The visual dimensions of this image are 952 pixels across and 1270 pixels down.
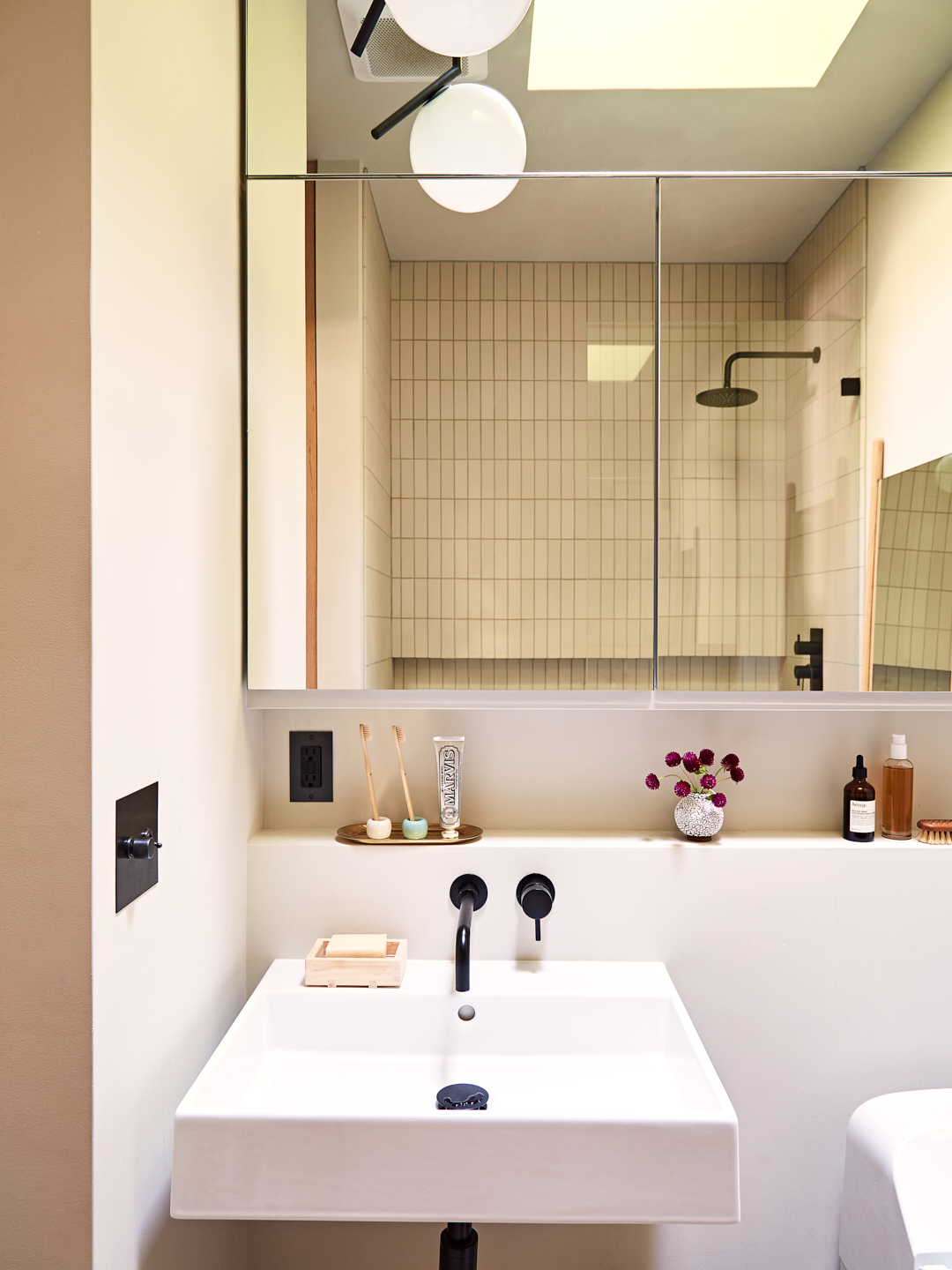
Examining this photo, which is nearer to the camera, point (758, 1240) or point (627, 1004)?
point (627, 1004)

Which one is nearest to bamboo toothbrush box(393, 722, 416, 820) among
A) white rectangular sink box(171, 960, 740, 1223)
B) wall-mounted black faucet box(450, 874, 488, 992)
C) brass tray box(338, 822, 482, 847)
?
brass tray box(338, 822, 482, 847)

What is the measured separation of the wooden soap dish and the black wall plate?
1.28ft

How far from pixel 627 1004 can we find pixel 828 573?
775mm

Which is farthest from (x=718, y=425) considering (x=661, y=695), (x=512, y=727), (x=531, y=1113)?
(x=531, y=1113)

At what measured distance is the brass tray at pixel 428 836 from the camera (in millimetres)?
1405

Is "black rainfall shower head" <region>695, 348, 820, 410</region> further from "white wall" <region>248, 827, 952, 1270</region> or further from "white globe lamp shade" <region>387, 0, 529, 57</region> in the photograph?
Result: "white wall" <region>248, 827, 952, 1270</region>

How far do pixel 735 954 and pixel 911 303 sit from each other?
1131 mm

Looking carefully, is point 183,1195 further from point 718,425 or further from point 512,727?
point 718,425

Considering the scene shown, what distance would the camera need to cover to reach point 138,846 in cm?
95

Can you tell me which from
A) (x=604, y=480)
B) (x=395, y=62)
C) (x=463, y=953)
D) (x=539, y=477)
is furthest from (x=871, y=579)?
(x=395, y=62)

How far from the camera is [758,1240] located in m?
1.43

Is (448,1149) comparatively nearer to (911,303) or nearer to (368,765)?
(368,765)

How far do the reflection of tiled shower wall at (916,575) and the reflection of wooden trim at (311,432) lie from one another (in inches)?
37.6

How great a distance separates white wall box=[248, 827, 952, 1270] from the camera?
1396mm
